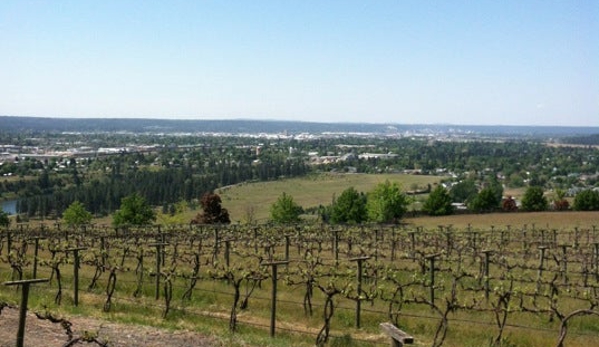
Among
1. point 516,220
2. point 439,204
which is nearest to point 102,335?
point 516,220

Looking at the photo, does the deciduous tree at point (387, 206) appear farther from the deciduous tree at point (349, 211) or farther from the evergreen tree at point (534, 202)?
the evergreen tree at point (534, 202)

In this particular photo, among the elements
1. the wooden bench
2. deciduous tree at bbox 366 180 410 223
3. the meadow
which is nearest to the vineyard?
the meadow

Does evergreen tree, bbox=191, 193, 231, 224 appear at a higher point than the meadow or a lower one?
lower

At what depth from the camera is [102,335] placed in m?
14.5

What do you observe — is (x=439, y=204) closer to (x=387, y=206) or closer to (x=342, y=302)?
(x=387, y=206)

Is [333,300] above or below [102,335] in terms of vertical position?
below

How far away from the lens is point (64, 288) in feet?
77.5

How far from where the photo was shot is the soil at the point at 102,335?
13.8m

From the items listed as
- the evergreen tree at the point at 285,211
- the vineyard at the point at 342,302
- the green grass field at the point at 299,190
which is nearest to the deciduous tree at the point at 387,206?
the evergreen tree at the point at 285,211

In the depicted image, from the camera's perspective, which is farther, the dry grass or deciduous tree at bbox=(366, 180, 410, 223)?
deciduous tree at bbox=(366, 180, 410, 223)

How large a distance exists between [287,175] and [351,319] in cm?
15563

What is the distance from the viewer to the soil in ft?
45.2

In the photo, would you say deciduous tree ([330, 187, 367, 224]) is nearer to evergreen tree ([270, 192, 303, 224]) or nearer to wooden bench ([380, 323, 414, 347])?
evergreen tree ([270, 192, 303, 224])

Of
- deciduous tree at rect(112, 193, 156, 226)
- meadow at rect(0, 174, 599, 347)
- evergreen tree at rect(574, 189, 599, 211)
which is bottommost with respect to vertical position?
deciduous tree at rect(112, 193, 156, 226)
